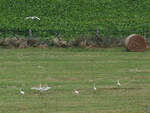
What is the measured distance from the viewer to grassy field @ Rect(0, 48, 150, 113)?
16.4 m

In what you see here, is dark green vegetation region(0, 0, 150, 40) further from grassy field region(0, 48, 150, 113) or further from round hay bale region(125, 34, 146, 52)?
grassy field region(0, 48, 150, 113)

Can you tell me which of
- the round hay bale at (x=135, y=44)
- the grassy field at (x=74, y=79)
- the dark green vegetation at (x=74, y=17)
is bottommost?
the grassy field at (x=74, y=79)

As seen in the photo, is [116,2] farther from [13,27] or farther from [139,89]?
[139,89]

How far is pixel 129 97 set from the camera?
17.8 metres

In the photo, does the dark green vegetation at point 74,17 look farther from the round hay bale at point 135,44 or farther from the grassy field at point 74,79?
the grassy field at point 74,79

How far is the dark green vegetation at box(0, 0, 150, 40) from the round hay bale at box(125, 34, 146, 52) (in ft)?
19.0

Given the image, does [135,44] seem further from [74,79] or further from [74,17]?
[74,17]

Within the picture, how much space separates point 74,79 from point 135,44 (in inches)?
415

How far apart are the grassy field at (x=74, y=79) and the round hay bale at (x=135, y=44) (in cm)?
56

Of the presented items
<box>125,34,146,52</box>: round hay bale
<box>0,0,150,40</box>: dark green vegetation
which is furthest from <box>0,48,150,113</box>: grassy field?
<box>0,0,150,40</box>: dark green vegetation

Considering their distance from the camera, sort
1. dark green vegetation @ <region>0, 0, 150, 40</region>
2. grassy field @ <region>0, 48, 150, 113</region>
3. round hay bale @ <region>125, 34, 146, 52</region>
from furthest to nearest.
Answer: dark green vegetation @ <region>0, 0, 150, 40</region>
round hay bale @ <region>125, 34, 146, 52</region>
grassy field @ <region>0, 48, 150, 113</region>

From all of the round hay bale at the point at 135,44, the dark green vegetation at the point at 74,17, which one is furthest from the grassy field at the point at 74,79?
the dark green vegetation at the point at 74,17

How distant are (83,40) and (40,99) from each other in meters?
15.6

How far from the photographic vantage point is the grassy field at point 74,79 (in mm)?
16359
